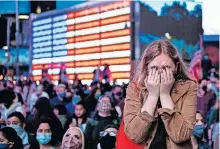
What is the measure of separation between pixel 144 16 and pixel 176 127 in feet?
77.7

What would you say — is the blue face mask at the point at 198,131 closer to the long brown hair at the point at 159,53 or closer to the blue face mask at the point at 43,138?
the blue face mask at the point at 43,138

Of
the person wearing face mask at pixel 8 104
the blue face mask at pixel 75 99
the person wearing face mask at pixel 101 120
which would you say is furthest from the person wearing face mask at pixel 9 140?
the blue face mask at pixel 75 99

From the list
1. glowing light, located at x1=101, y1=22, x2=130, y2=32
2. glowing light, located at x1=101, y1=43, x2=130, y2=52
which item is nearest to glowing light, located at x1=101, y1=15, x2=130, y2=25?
glowing light, located at x1=101, y1=22, x2=130, y2=32

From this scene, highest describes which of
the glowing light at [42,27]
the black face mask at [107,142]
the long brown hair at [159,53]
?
the glowing light at [42,27]

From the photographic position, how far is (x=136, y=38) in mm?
27125

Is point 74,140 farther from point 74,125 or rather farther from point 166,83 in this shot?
point 166,83

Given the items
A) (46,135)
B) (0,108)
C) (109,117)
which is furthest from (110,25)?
(46,135)

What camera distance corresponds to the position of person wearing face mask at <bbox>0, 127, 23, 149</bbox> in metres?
6.11

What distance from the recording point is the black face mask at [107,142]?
20.0ft

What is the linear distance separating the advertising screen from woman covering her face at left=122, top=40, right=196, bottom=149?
2337 centimetres

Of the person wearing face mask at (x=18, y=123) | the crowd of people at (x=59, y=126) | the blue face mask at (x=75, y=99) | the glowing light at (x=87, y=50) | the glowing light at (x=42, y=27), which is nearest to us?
the crowd of people at (x=59, y=126)

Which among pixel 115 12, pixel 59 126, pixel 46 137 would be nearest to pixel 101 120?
pixel 59 126

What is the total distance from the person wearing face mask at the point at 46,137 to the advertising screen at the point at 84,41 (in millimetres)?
20381

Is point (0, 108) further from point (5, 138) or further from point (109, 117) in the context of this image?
point (5, 138)
